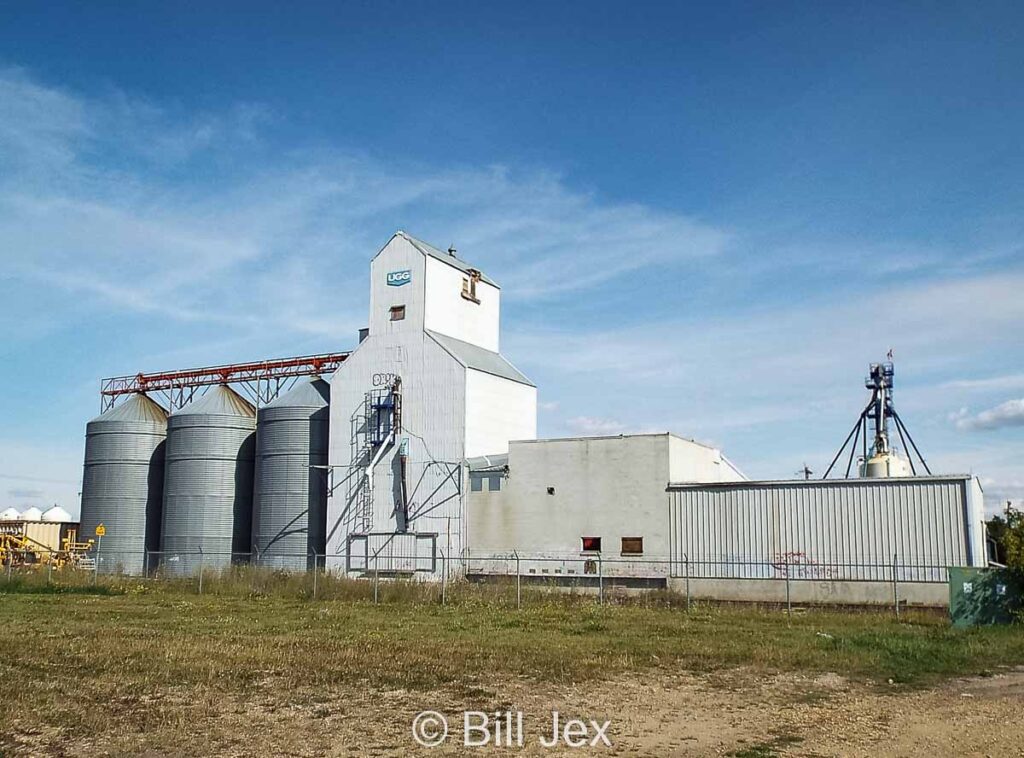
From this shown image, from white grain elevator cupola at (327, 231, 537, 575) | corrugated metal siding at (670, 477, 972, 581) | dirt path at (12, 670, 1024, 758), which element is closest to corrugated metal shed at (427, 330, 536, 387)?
white grain elevator cupola at (327, 231, 537, 575)

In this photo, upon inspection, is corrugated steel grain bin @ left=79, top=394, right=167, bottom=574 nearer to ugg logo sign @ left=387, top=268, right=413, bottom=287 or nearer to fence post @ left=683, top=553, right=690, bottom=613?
ugg logo sign @ left=387, top=268, right=413, bottom=287

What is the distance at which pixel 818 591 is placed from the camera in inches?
1549

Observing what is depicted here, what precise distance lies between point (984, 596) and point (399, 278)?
33.2 metres

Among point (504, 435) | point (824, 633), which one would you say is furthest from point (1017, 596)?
point (504, 435)

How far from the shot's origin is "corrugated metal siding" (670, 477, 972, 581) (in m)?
38.2

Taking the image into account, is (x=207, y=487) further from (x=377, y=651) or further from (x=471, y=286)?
(x=377, y=651)

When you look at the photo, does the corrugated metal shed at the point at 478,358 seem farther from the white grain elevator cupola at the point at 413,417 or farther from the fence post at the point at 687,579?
the fence post at the point at 687,579

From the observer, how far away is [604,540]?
4547 cm

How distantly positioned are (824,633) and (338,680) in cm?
1475

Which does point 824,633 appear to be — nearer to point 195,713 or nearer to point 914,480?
point 914,480

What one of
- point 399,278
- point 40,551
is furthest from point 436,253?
point 40,551

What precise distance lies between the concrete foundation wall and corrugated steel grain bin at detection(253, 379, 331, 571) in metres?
21.5

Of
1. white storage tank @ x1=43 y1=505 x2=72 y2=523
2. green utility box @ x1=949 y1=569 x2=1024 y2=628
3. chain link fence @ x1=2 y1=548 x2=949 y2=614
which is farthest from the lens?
white storage tank @ x1=43 y1=505 x2=72 y2=523

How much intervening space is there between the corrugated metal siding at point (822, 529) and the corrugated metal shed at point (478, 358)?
13.1m
